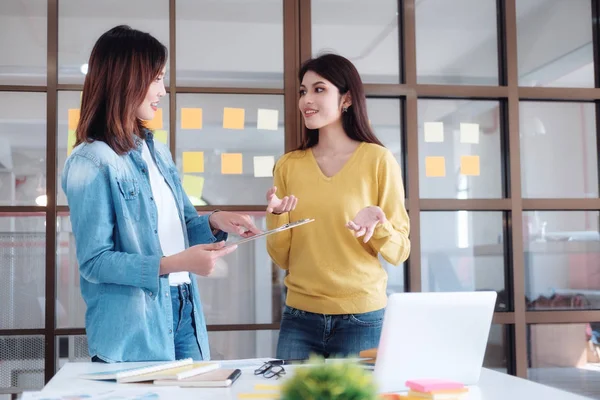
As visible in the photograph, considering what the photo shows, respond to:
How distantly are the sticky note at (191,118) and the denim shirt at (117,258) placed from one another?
1.09 m

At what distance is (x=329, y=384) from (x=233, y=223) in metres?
1.31

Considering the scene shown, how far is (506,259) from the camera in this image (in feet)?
10.1

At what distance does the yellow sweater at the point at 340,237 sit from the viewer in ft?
7.16

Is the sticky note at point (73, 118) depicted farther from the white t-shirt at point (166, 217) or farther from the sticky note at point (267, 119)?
the white t-shirt at point (166, 217)

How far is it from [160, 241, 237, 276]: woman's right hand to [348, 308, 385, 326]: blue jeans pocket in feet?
2.10

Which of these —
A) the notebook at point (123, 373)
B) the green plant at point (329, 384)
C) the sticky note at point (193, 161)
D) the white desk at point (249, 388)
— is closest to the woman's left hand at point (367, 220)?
the white desk at point (249, 388)

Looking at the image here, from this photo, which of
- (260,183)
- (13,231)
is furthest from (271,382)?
(13,231)

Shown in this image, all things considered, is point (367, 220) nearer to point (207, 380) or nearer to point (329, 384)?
point (207, 380)

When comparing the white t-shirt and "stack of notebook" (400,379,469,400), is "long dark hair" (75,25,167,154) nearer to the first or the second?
the white t-shirt

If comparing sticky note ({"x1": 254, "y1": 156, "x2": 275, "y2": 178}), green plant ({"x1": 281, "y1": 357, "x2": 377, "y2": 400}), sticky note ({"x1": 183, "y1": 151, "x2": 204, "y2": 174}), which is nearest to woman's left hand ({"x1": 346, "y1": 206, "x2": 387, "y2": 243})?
sticky note ({"x1": 254, "y1": 156, "x2": 275, "y2": 178})

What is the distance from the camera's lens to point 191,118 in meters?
2.90

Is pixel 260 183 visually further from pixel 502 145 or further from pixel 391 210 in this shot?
pixel 502 145

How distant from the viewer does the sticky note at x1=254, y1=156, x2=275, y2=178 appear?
9.61 feet

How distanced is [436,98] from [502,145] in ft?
1.19
